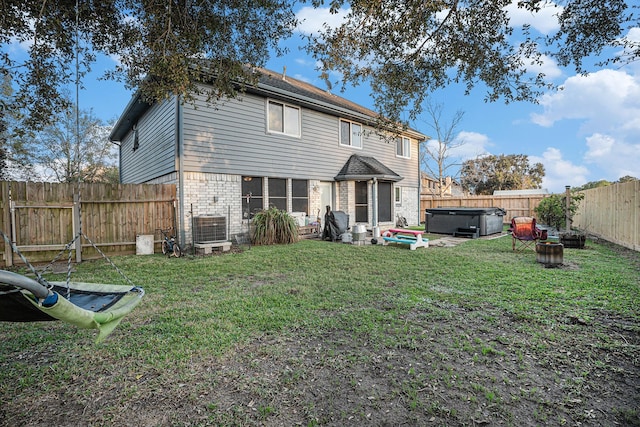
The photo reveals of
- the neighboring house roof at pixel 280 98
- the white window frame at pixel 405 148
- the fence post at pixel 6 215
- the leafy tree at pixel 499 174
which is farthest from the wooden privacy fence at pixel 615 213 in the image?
the leafy tree at pixel 499 174

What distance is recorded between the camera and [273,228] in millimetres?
9500

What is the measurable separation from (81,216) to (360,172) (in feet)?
29.4

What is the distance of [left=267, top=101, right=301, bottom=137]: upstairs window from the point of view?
10.3 meters

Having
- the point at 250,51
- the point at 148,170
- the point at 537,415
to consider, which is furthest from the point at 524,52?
the point at 148,170

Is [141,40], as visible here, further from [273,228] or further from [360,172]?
[360,172]

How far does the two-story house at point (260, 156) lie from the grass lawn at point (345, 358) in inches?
152

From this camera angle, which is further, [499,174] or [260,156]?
[499,174]

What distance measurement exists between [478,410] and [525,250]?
7.49 metres

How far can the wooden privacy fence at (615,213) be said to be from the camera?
7.52 metres

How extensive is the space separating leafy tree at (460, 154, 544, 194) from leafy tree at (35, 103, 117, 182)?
35.0 meters

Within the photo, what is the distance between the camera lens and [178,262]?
696 centimetres

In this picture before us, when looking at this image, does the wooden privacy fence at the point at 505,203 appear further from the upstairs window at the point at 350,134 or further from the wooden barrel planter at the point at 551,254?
the wooden barrel planter at the point at 551,254

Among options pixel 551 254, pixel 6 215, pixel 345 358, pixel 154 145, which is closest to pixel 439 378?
pixel 345 358

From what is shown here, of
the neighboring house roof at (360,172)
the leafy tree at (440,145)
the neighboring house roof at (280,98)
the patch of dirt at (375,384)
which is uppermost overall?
the leafy tree at (440,145)
